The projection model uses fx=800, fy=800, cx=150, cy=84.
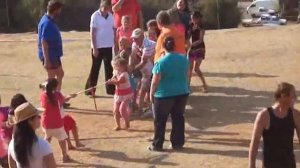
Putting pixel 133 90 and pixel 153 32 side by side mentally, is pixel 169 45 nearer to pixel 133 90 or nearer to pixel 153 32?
pixel 133 90

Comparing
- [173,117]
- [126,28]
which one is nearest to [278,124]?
[173,117]

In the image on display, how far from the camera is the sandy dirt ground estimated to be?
32.4ft

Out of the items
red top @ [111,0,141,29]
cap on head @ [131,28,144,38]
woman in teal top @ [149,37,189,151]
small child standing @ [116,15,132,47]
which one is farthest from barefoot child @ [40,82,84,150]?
red top @ [111,0,141,29]

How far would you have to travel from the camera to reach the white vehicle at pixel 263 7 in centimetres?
3284

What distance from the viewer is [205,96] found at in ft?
42.8

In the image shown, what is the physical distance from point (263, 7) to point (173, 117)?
80.0ft

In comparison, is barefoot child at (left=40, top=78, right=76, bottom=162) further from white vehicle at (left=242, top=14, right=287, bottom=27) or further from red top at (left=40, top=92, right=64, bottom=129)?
white vehicle at (left=242, top=14, right=287, bottom=27)

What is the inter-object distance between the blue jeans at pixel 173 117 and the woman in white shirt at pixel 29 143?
3407 millimetres

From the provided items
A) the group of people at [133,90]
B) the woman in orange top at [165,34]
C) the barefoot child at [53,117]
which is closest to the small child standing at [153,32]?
the group of people at [133,90]

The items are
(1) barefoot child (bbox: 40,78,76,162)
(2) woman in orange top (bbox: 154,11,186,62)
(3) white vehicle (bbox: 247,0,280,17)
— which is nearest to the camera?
(1) barefoot child (bbox: 40,78,76,162)

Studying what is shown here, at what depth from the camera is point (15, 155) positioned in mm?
6637

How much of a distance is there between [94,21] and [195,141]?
303 centimetres

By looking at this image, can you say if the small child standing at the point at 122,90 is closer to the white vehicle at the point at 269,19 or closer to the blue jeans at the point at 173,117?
the blue jeans at the point at 173,117

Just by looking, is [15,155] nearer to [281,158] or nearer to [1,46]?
[281,158]
